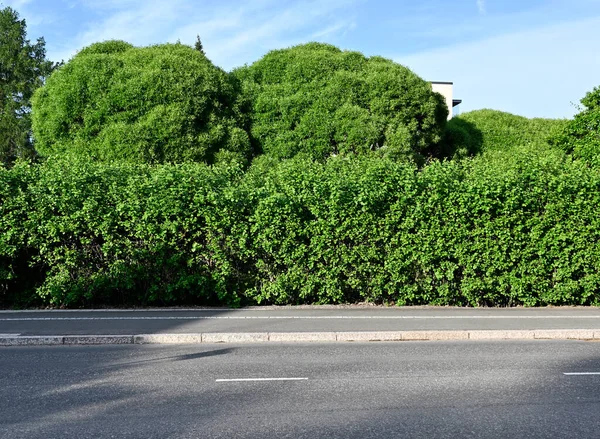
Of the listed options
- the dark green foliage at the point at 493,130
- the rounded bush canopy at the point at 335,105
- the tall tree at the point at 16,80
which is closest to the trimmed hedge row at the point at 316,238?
the rounded bush canopy at the point at 335,105

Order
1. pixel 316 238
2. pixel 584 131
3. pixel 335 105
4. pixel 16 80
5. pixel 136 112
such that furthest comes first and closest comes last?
pixel 16 80 → pixel 584 131 → pixel 335 105 → pixel 136 112 → pixel 316 238

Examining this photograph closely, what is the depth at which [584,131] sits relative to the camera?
26.0 metres

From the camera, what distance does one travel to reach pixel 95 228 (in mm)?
12914

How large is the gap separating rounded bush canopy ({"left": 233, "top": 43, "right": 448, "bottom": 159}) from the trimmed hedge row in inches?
395

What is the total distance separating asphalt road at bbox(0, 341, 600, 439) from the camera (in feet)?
18.0

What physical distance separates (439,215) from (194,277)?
5.23 m

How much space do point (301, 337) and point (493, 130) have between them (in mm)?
26776

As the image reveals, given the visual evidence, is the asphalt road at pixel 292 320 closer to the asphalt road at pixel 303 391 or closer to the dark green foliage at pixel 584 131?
the asphalt road at pixel 303 391

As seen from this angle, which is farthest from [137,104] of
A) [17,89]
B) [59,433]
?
[17,89]

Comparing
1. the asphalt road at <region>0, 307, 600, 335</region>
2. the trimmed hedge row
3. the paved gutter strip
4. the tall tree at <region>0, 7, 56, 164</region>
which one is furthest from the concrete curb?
the tall tree at <region>0, 7, 56, 164</region>

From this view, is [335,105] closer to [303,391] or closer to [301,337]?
[301,337]

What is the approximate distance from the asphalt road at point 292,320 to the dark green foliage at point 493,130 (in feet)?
64.5

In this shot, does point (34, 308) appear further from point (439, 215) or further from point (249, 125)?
point (249, 125)

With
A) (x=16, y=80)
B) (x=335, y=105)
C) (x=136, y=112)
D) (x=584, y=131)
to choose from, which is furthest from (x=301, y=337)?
(x=16, y=80)
